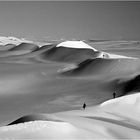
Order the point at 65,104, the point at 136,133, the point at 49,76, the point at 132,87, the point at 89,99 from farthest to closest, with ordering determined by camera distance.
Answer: the point at 49,76
the point at 132,87
the point at 89,99
the point at 65,104
the point at 136,133

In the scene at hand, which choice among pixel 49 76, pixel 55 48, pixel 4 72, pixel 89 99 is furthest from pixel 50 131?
pixel 55 48

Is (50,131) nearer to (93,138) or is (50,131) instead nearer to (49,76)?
(93,138)

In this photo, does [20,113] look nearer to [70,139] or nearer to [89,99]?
[89,99]

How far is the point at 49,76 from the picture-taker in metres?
37.4

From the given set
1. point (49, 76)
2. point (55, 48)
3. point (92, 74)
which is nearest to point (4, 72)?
point (49, 76)

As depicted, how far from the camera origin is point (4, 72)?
1543 inches

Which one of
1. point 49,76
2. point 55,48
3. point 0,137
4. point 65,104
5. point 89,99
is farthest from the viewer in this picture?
point 55,48

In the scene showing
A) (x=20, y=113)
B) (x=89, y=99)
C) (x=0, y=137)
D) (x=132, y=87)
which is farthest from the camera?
(x=132, y=87)

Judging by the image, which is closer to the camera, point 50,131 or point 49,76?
point 50,131

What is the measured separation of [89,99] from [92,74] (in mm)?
13673

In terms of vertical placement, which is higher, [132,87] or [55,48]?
[55,48]

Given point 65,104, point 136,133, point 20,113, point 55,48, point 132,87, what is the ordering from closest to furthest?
point 136,133
point 20,113
point 65,104
point 132,87
point 55,48

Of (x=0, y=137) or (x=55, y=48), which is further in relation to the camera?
(x=55, y=48)

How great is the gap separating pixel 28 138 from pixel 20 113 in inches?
471
